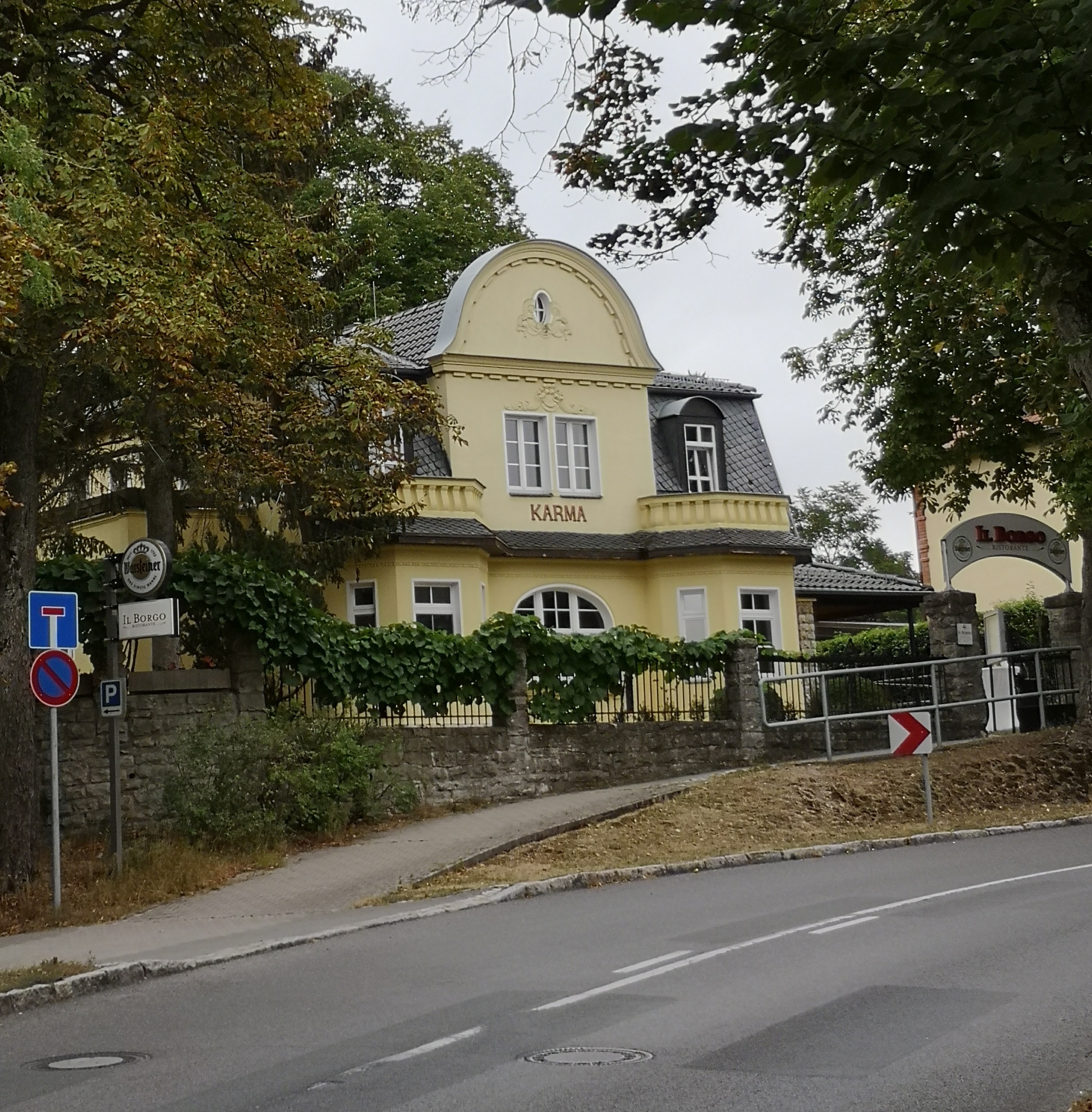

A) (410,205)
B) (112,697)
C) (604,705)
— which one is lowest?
(604,705)

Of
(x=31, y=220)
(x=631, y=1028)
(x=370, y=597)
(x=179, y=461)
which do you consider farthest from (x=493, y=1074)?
(x=370, y=597)

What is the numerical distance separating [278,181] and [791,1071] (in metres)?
13.9

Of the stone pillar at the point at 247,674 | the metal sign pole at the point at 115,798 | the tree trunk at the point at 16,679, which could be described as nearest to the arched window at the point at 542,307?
the stone pillar at the point at 247,674

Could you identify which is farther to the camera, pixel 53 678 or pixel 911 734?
pixel 911 734

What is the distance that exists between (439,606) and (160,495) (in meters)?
8.21

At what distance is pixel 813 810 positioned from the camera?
20828 mm

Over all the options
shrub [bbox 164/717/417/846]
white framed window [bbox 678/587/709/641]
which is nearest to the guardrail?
white framed window [bbox 678/587/709/641]

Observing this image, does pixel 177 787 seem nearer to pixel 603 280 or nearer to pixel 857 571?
pixel 603 280

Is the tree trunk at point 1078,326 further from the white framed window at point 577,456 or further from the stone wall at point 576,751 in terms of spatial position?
the white framed window at point 577,456

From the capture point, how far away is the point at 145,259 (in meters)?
15.0

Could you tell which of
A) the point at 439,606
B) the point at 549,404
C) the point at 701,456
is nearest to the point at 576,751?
the point at 439,606

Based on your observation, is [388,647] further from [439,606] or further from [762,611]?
[762,611]

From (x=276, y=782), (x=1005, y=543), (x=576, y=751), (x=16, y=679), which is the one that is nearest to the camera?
(x=16, y=679)

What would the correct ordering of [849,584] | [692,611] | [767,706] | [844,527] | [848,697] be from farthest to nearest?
[844,527] → [849,584] → [692,611] → [848,697] → [767,706]
